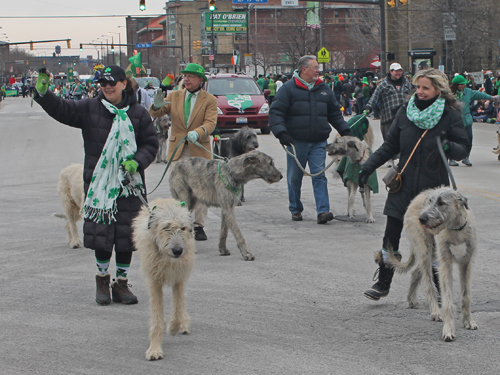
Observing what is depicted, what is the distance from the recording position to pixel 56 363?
475cm

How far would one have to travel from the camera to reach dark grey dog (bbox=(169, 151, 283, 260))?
7969mm

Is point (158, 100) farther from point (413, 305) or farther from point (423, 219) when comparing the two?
point (423, 219)

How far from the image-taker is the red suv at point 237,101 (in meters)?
23.0

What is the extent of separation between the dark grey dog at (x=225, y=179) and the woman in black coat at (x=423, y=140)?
7.56ft

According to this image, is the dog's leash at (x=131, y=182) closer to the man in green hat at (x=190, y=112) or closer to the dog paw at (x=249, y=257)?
the dog paw at (x=249, y=257)

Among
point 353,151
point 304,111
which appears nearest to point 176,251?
point 304,111

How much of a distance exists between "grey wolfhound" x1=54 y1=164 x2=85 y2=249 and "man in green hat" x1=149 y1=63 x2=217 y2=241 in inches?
49.0

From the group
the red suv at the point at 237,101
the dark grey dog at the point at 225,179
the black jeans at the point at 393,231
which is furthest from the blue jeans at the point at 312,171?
the red suv at the point at 237,101

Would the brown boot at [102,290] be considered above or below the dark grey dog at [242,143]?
below

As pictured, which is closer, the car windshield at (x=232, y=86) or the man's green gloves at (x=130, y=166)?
the man's green gloves at (x=130, y=166)

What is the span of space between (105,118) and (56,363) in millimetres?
2142

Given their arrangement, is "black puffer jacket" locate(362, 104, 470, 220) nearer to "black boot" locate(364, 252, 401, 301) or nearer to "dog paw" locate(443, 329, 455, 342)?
"black boot" locate(364, 252, 401, 301)

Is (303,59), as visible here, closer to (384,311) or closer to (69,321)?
(384,311)

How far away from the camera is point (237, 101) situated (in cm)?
2333
